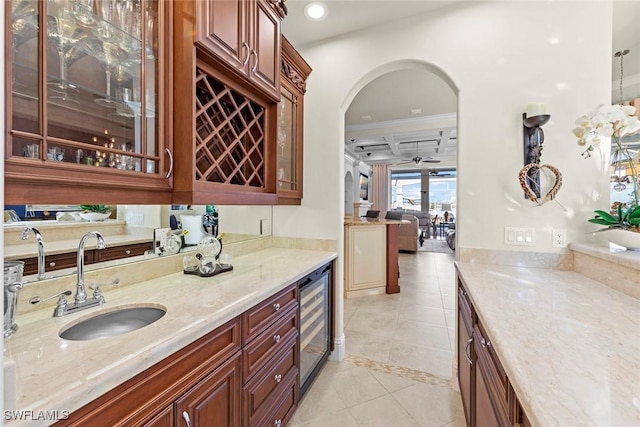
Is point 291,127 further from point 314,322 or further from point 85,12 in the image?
point 314,322

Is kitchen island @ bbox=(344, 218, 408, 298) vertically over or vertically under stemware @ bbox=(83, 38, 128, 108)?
under

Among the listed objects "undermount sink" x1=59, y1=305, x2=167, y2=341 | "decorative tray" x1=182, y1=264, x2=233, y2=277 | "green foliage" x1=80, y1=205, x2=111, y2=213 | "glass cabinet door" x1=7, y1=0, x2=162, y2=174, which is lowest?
"undermount sink" x1=59, y1=305, x2=167, y2=341

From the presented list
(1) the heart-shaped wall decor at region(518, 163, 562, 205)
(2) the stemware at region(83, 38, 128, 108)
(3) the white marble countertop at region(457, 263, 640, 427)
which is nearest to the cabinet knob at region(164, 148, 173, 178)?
(2) the stemware at region(83, 38, 128, 108)

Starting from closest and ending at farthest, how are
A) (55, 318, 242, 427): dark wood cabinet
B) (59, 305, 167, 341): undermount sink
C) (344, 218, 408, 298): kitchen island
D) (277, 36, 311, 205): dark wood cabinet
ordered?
(55, 318, 242, 427): dark wood cabinet
(59, 305, 167, 341): undermount sink
(277, 36, 311, 205): dark wood cabinet
(344, 218, 408, 298): kitchen island

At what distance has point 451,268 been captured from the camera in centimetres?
543

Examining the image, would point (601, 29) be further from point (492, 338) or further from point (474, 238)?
point (492, 338)

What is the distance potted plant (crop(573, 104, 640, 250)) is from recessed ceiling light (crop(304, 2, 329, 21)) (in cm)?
179

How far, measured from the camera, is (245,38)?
1.47m

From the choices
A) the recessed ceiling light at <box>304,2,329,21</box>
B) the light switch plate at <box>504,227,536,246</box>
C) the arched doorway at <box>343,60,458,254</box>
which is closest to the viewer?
the light switch plate at <box>504,227,536,246</box>

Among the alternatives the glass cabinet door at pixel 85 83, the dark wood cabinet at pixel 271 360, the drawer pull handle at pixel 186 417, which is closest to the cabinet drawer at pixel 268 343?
the dark wood cabinet at pixel 271 360

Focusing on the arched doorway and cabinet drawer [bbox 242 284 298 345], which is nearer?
cabinet drawer [bbox 242 284 298 345]

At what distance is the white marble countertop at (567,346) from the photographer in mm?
563

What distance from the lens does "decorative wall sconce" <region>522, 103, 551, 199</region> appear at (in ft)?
5.50

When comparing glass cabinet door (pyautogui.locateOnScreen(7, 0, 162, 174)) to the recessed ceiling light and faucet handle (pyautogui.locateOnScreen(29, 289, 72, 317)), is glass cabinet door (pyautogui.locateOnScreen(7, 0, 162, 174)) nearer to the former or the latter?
faucet handle (pyautogui.locateOnScreen(29, 289, 72, 317))
